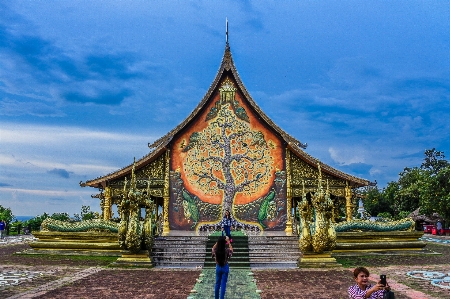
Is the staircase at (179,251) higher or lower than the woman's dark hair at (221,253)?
lower

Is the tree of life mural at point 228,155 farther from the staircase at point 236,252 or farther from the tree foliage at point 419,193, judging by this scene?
the tree foliage at point 419,193

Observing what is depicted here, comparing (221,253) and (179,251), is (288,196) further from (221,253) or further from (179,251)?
(221,253)

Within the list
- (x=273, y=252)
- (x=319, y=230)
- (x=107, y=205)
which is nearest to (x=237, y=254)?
(x=273, y=252)

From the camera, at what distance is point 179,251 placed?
1079 cm

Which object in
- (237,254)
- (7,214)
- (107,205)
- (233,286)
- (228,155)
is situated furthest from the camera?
(7,214)

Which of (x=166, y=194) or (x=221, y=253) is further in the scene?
(x=166, y=194)

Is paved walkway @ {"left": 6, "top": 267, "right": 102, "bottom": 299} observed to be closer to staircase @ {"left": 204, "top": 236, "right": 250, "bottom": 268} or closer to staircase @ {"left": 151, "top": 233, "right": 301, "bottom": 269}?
staircase @ {"left": 151, "top": 233, "right": 301, "bottom": 269}

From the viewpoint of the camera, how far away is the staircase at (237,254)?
990 cm

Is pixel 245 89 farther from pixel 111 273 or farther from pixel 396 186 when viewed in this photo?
pixel 396 186

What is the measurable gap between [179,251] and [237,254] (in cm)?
167

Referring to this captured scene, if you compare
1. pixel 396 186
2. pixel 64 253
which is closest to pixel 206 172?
pixel 64 253

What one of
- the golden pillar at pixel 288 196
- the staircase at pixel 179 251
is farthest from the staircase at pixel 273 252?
the golden pillar at pixel 288 196

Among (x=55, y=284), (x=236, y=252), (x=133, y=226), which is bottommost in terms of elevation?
(x=55, y=284)

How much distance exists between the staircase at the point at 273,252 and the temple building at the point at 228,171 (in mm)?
2624
